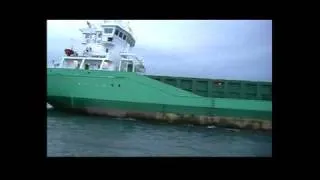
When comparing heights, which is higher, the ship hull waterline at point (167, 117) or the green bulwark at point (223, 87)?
the green bulwark at point (223, 87)

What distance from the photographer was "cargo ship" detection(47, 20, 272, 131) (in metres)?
4.26

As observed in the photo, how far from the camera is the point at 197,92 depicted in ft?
14.9

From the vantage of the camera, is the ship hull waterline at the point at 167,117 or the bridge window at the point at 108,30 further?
the bridge window at the point at 108,30

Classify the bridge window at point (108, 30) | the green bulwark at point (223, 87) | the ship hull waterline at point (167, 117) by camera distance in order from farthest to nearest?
the bridge window at point (108, 30), the ship hull waterline at point (167, 117), the green bulwark at point (223, 87)

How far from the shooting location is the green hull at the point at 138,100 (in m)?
4.34

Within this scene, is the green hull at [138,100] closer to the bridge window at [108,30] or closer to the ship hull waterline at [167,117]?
the ship hull waterline at [167,117]

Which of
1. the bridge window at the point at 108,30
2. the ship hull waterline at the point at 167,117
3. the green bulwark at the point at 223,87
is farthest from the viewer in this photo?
the bridge window at the point at 108,30

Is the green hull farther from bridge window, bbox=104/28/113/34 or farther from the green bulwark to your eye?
bridge window, bbox=104/28/113/34

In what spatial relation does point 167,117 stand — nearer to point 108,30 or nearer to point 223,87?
point 223,87

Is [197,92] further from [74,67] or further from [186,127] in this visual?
[74,67]

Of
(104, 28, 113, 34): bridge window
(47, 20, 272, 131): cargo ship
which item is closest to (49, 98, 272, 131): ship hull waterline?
(47, 20, 272, 131): cargo ship

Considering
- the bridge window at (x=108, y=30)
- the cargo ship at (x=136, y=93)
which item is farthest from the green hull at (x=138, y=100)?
the bridge window at (x=108, y=30)
